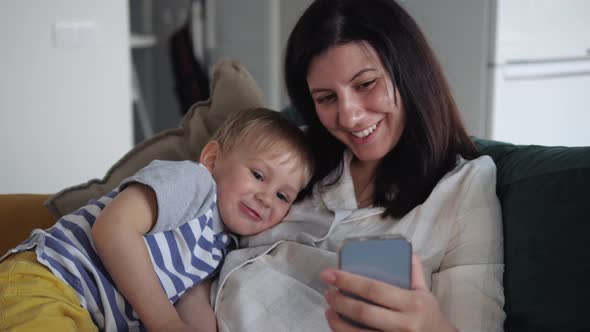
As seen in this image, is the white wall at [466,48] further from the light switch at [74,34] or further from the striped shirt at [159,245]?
the striped shirt at [159,245]

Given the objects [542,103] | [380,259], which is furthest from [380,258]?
[542,103]

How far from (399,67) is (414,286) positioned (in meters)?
0.48

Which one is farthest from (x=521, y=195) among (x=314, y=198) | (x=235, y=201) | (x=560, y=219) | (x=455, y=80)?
(x=455, y=80)

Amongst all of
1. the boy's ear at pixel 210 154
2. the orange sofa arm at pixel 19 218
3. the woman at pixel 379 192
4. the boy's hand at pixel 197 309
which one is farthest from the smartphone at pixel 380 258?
the orange sofa arm at pixel 19 218

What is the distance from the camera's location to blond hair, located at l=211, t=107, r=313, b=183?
1.45 m

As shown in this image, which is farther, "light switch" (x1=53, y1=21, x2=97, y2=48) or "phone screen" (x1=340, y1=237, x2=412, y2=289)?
"light switch" (x1=53, y1=21, x2=97, y2=48)

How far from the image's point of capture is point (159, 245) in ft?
4.25

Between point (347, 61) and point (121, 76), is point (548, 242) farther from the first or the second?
point (121, 76)

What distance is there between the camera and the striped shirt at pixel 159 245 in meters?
1.25

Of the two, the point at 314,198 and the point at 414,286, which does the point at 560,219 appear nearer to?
the point at 414,286

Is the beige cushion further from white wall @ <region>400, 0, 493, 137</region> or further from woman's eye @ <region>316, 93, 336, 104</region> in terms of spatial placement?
white wall @ <region>400, 0, 493, 137</region>

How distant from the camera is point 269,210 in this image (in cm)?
142

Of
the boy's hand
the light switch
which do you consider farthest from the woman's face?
the light switch

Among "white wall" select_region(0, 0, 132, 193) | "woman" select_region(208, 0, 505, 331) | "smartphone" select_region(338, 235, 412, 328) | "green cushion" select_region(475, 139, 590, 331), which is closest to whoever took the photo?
"smartphone" select_region(338, 235, 412, 328)
